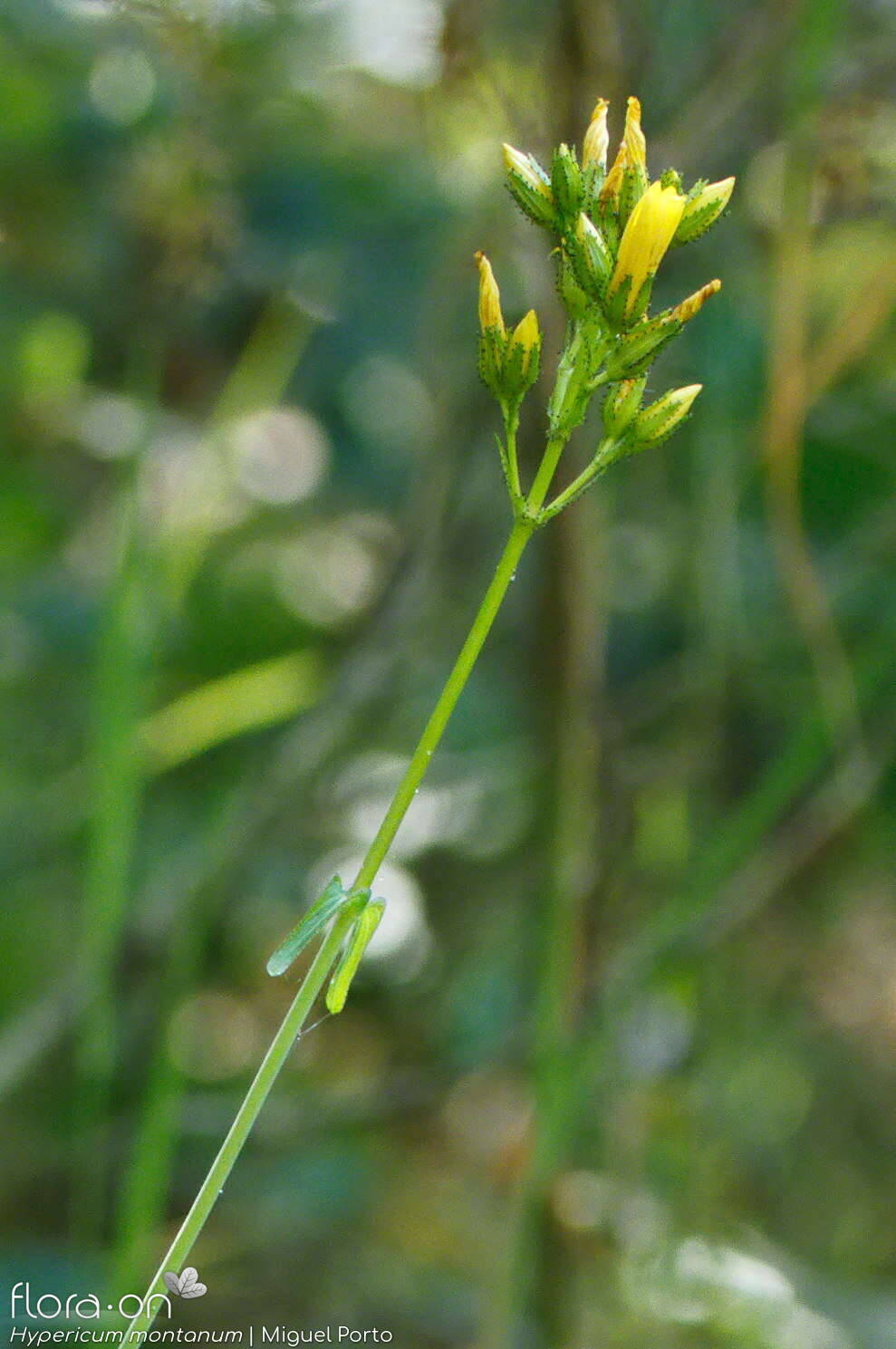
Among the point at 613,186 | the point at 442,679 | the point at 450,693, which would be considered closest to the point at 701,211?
the point at 613,186

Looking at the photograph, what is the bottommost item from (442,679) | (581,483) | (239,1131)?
(239,1131)

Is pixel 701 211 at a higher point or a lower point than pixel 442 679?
lower

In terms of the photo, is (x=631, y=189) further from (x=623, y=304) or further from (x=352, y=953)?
(x=352, y=953)

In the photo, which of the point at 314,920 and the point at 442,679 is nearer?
the point at 314,920

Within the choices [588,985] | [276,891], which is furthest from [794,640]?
[276,891]

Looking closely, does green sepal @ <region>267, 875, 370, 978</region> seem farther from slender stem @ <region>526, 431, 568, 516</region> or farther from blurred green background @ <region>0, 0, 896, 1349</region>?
blurred green background @ <region>0, 0, 896, 1349</region>

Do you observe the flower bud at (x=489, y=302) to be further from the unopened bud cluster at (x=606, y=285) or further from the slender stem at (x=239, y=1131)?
the slender stem at (x=239, y=1131)

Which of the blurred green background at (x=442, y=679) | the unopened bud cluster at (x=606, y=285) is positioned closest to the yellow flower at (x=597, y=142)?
the unopened bud cluster at (x=606, y=285)

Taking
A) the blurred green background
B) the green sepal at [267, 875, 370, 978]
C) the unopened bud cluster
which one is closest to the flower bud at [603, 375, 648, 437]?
the unopened bud cluster
